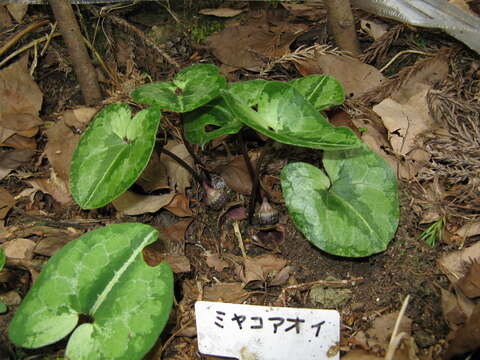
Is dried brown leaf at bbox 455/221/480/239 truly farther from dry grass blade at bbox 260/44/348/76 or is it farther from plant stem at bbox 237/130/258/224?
dry grass blade at bbox 260/44/348/76

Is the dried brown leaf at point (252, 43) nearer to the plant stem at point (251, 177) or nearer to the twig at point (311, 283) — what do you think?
the plant stem at point (251, 177)

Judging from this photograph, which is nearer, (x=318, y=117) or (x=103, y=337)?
(x=103, y=337)

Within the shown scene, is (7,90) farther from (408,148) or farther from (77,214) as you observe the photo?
(408,148)

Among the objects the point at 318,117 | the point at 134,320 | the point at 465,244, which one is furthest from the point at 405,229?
the point at 134,320

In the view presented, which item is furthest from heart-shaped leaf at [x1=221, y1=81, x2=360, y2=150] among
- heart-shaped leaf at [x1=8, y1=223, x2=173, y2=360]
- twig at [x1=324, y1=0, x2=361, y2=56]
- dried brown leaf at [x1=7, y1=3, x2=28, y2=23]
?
dried brown leaf at [x1=7, y1=3, x2=28, y2=23]

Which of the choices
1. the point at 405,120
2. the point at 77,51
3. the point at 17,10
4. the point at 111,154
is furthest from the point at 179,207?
the point at 17,10

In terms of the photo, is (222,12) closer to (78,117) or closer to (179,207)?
(78,117)

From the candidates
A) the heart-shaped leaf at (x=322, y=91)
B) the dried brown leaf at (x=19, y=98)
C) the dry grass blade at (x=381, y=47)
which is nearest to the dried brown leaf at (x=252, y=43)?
the dry grass blade at (x=381, y=47)
